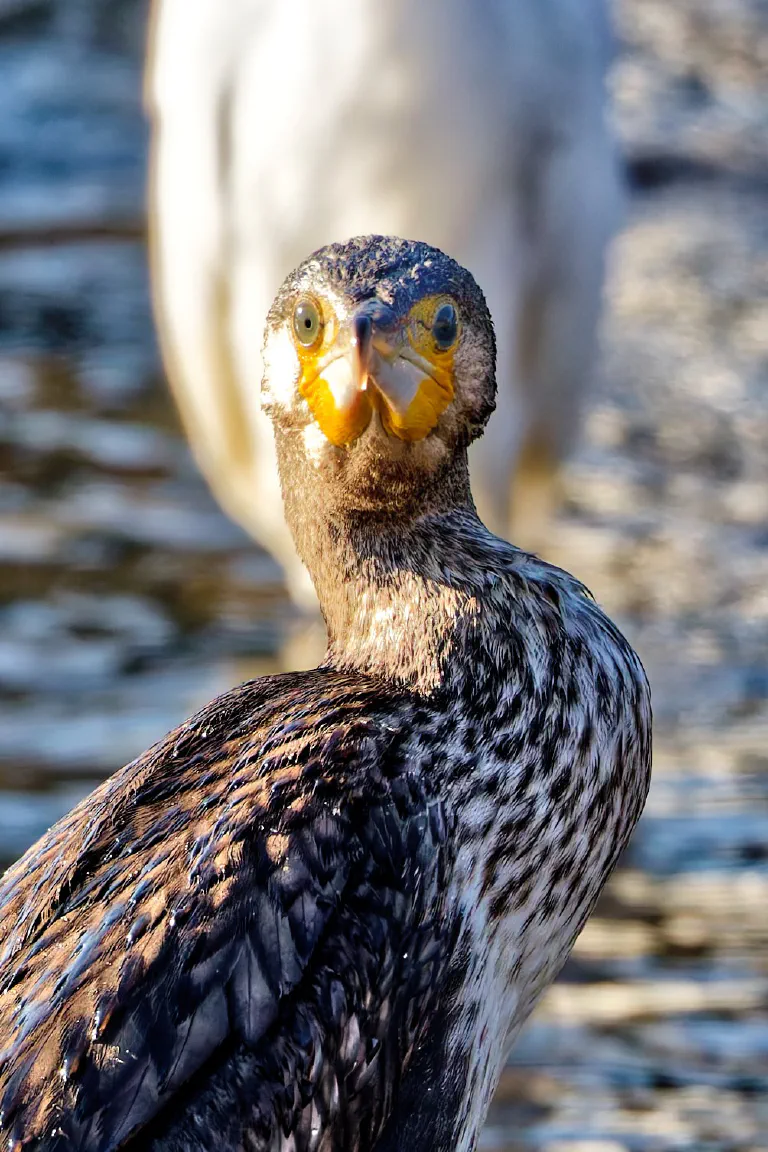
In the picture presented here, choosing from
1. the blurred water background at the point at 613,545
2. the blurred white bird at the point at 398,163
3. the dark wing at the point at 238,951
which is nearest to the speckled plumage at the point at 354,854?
the dark wing at the point at 238,951

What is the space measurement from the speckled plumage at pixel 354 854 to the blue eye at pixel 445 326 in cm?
3

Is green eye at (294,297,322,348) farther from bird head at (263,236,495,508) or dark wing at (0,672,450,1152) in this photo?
dark wing at (0,672,450,1152)

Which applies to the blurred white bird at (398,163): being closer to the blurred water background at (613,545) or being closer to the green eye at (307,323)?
the blurred water background at (613,545)

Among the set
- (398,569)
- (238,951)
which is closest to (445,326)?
(398,569)

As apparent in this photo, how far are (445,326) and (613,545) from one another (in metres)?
3.31

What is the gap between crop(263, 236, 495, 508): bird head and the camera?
7.95 feet

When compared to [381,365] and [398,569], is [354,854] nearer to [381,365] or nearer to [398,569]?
[398,569]

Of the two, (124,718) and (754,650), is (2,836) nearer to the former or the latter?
(124,718)

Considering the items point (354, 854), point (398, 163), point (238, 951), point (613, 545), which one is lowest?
point (238, 951)

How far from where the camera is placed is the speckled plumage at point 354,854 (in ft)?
7.13

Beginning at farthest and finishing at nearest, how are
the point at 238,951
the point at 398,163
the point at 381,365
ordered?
the point at 398,163, the point at 381,365, the point at 238,951

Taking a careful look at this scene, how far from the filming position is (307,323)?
8.18 ft

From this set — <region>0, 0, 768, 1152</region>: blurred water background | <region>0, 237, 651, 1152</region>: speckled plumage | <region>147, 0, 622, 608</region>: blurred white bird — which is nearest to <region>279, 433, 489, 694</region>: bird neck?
<region>0, 237, 651, 1152</region>: speckled plumage

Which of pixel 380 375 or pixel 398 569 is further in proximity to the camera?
pixel 398 569
